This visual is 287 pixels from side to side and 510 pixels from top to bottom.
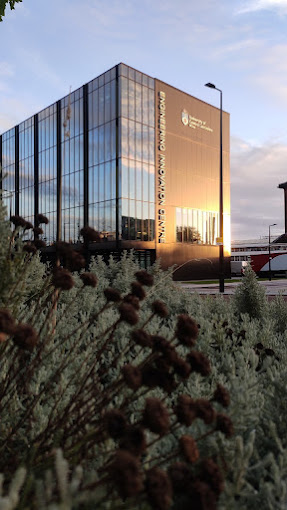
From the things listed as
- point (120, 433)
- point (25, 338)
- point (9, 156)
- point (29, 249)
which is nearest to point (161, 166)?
point (9, 156)

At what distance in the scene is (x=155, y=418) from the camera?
109 centimetres

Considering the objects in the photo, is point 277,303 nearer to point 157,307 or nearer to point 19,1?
point 157,307

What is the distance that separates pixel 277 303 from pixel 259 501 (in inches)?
193

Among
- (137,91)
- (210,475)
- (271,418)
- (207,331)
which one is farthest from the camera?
(137,91)

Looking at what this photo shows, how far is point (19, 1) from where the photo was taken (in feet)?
22.7

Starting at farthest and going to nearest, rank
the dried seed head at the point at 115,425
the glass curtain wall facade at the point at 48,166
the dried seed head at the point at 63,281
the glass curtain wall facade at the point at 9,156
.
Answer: the glass curtain wall facade at the point at 9,156 < the glass curtain wall facade at the point at 48,166 < the dried seed head at the point at 63,281 < the dried seed head at the point at 115,425

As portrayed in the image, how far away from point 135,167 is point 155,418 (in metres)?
34.3

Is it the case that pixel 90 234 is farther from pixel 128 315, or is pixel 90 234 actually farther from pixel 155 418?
pixel 155 418

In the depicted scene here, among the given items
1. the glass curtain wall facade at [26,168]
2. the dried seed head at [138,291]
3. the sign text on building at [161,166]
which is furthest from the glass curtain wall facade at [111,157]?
the dried seed head at [138,291]

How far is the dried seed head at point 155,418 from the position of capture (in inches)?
42.6

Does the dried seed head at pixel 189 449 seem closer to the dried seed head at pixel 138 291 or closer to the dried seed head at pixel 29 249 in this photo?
the dried seed head at pixel 138 291

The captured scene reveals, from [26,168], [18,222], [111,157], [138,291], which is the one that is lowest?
[138,291]

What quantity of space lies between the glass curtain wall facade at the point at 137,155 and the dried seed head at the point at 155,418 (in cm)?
3285

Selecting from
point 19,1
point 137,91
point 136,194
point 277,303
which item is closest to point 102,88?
point 137,91
